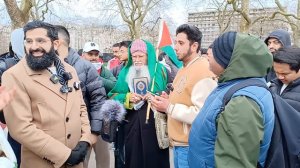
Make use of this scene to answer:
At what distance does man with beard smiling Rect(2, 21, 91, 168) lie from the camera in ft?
9.14

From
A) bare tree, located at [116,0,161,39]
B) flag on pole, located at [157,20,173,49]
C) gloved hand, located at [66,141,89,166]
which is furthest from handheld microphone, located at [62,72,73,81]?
bare tree, located at [116,0,161,39]

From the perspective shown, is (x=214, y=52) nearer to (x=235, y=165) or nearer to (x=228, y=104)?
(x=228, y=104)

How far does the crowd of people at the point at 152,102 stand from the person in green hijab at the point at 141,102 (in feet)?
0.03

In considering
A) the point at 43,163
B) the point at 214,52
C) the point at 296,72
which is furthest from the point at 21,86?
the point at 296,72

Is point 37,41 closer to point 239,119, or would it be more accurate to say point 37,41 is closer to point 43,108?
point 43,108

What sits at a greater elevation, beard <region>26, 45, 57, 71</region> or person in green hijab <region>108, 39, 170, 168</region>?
beard <region>26, 45, 57, 71</region>

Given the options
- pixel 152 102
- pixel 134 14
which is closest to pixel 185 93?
pixel 152 102

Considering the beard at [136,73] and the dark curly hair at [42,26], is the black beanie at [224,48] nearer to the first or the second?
the dark curly hair at [42,26]

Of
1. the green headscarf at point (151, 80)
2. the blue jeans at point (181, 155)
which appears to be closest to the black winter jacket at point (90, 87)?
A: the green headscarf at point (151, 80)

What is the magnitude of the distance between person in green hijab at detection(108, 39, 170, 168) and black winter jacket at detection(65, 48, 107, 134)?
0.22m

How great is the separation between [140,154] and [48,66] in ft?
4.65

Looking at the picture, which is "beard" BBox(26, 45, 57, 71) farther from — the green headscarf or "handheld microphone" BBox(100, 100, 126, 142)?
the green headscarf

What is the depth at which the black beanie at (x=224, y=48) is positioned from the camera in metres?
2.11

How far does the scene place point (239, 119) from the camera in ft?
6.23
